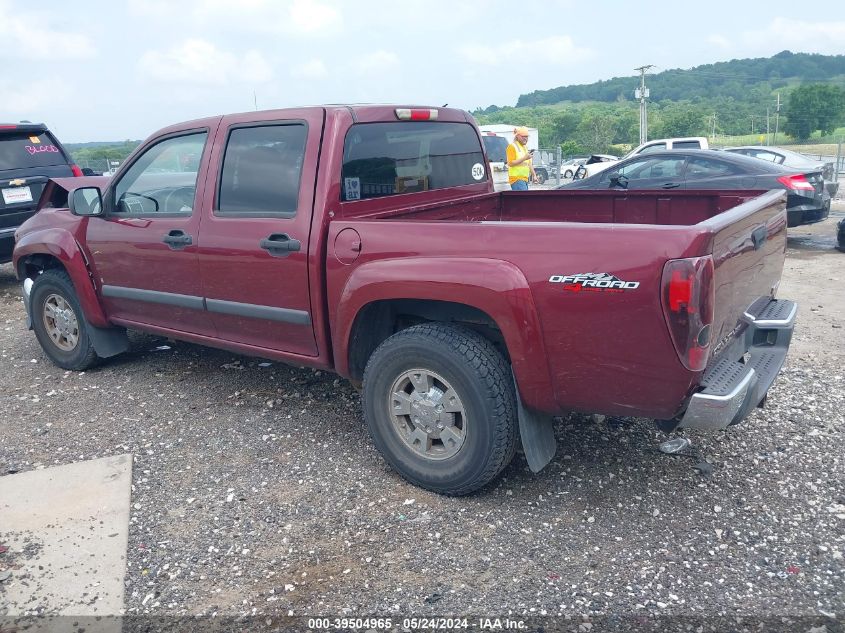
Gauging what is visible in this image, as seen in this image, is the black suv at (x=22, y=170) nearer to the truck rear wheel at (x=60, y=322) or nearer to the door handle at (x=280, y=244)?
the truck rear wheel at (x=60, y=322)

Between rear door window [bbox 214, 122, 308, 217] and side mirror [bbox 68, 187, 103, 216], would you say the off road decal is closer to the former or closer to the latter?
rear door window [bbox 214, 122, 308, 217]

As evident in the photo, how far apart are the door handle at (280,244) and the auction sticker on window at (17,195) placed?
244 inches

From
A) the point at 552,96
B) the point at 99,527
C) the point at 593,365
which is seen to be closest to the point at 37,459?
the point at 99,527

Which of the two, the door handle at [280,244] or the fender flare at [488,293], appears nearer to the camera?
the fender flare at [488,293]

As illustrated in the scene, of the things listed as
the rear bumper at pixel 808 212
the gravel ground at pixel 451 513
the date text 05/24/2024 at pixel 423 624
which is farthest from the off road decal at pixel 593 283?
the rear bumper at pixel 808 212

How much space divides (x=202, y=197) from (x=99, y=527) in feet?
6.42

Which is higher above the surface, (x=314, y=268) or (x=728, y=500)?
(x=314, y=268)

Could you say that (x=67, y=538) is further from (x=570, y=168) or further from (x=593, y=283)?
(x=570, y=168)

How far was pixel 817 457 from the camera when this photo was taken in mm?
3621

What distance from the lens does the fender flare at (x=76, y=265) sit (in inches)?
195

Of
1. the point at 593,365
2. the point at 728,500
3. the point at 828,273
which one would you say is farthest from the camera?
the point at 828,273

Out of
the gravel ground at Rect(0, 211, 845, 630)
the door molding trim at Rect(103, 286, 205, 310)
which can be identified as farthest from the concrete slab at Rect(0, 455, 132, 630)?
the door molding trim at Rect(103, 286, 205, 310)

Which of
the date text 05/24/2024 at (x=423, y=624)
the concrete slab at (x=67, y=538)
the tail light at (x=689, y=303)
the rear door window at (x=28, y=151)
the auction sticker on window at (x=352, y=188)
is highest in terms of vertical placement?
the rear door window at (x=28, y=151)

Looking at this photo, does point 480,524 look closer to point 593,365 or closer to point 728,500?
point 593,365
